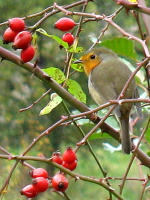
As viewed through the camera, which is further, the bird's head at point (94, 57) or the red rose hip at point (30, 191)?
the bird's head at point (94, 57)

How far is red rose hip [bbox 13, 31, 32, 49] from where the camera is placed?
0.95 m

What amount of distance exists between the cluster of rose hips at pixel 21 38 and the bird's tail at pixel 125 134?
351 millimetres

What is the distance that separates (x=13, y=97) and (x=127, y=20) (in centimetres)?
111

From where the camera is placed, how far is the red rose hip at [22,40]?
3.13 feet

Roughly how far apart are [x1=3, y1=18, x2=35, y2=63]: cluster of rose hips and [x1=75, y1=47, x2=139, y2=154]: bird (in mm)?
621

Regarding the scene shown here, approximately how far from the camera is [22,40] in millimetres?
955

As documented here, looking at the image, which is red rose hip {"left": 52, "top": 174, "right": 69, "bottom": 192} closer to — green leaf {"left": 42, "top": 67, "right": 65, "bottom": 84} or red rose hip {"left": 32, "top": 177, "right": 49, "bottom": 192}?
red rose hip {"left": 32, "top": 177, "right": 49, "bottom": 192}

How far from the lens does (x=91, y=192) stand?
381cm

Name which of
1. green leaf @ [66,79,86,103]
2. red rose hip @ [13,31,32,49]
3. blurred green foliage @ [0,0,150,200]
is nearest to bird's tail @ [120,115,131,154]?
green leaf @ [66,79,86,103]

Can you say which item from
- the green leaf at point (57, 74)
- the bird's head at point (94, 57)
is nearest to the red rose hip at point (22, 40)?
the green leaf at point (57, 74)

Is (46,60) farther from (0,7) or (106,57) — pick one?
(106,57)

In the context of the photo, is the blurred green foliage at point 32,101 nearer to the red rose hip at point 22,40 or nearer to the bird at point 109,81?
the bird at point 109,81

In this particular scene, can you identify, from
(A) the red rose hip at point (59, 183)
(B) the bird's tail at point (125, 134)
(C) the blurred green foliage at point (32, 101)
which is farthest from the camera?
(C) the blurred green foliage at point (32, 101)

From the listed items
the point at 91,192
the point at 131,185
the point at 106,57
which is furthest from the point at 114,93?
the point at 131,185
